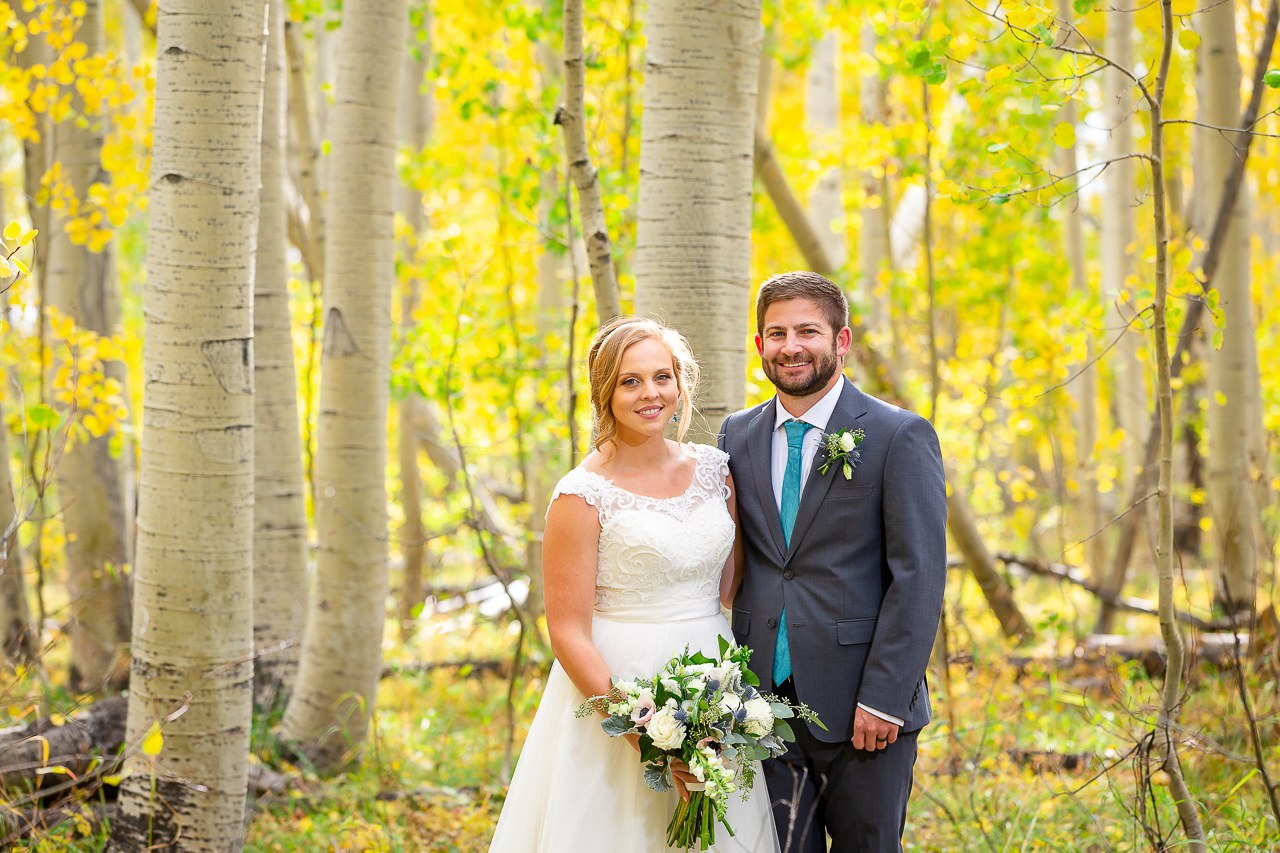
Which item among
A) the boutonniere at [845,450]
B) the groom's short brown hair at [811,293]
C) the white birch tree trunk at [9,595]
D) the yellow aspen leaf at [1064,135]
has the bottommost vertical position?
the white birch tree trunk at [9,595]

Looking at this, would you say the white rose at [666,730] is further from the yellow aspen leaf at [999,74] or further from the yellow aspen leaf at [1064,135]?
the yellow aspen leaf at [999,74]

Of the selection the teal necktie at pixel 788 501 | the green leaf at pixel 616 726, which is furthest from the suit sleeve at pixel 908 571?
the green leaf at pixel 616 726

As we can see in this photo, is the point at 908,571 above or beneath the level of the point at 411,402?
beneath

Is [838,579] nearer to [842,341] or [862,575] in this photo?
[862,575]

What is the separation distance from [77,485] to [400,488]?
3.27m

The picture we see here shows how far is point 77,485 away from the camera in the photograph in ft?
17.1

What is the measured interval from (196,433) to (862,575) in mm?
2100

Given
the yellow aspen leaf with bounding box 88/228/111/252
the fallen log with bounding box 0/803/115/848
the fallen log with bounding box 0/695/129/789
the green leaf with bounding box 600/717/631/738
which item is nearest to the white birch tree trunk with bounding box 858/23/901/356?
the yellow aspen leaf with bounding box 88/228/111/252

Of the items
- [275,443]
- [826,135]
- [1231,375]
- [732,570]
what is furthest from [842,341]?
[826,135]

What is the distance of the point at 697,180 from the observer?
3.06 metres

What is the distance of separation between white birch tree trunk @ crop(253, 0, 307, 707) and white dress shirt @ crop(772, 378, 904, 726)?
2.91m

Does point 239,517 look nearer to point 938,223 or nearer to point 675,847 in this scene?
point 675,847

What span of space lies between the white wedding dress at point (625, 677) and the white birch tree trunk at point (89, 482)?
3.53 metres

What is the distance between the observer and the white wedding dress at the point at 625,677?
7.86ft
